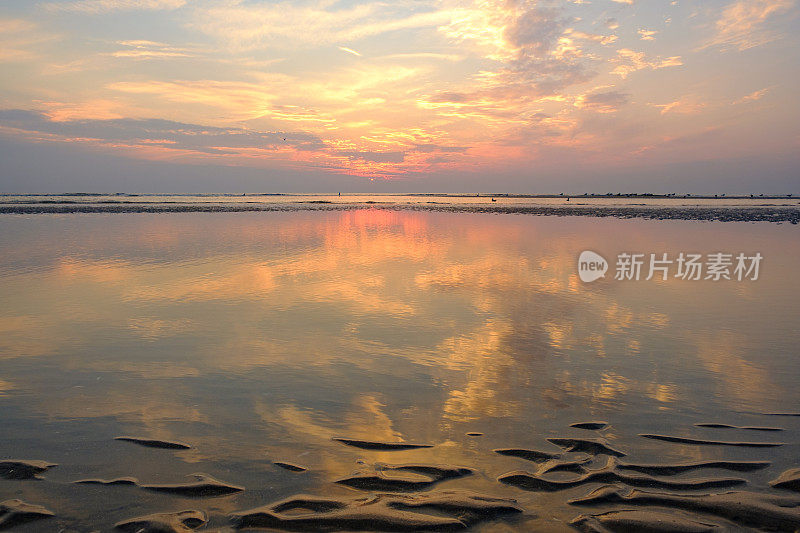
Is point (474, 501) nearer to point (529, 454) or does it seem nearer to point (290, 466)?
point (529, 454)

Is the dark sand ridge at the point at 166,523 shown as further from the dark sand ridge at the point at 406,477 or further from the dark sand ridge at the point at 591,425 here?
the dark sand ridge at the point at 591,425

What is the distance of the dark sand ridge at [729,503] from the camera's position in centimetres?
430

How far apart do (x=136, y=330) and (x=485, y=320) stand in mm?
7366

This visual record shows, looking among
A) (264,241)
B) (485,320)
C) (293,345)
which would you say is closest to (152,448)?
(293,345)

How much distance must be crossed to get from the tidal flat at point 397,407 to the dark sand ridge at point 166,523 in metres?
0.02

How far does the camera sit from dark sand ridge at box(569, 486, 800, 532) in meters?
4.30

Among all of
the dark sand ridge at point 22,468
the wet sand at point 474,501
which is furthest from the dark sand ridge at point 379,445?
the dark sand ridge at point 22,468

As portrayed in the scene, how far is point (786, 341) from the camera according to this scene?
9.76m

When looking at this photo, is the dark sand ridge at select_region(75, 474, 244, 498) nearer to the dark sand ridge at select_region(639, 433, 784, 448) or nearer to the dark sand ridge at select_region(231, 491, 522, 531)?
the dark sand ridge at select_region(231, 491, 522, 531)

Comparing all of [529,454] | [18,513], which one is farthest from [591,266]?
[18,513]

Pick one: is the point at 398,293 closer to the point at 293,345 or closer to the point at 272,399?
the point at 293,345

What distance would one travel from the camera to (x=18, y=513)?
4359mm

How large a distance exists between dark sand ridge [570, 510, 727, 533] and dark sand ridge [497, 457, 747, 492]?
473 mm

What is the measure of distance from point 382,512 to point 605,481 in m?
2.22
